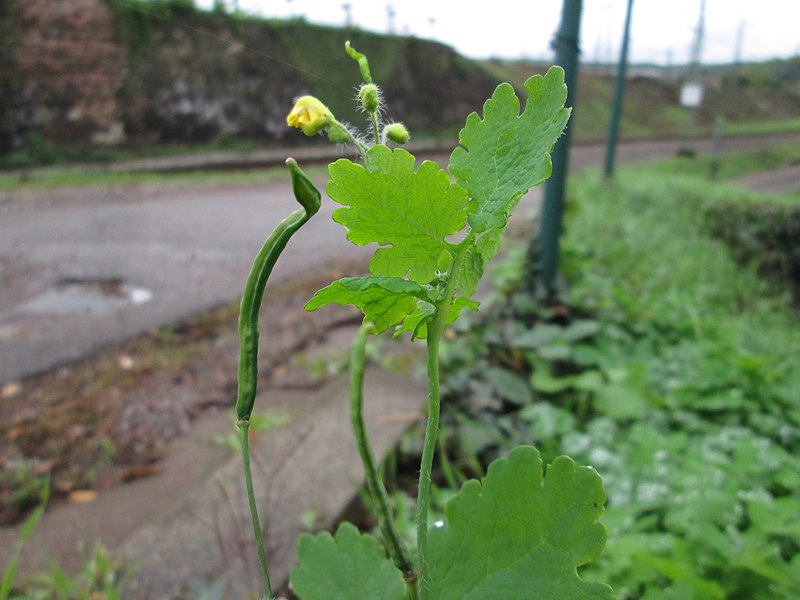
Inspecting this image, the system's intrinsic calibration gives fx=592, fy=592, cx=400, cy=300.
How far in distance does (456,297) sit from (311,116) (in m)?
0.17

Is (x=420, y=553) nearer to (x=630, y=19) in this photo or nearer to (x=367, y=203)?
(x=367, y=203)

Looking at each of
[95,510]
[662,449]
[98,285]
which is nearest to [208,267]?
[98,285]

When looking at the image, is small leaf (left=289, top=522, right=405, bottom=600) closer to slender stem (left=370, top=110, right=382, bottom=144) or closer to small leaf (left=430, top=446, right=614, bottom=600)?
small leaf (left=430, top=446, right=614, bottom=600)

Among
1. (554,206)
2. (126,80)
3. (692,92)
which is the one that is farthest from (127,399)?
(126,80)

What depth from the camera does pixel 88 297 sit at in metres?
4.02

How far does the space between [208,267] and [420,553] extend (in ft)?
15.1

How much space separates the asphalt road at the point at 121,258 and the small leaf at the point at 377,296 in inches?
123

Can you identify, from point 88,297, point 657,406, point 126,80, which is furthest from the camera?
point 126,80

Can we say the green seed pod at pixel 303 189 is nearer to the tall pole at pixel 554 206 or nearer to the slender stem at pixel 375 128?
the slender stem at pixel 375 128

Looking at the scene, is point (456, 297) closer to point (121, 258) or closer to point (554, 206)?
point (554, 206)

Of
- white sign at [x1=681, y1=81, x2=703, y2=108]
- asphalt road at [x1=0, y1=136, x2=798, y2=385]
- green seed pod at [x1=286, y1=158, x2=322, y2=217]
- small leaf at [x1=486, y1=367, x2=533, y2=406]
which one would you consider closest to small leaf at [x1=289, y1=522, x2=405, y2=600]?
green seed pod at [x1=286, y1=158, x2=322, y2=217]

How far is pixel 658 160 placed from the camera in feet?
37.0

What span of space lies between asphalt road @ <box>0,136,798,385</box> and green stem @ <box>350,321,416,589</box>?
3081 mm

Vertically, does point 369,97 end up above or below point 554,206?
above
